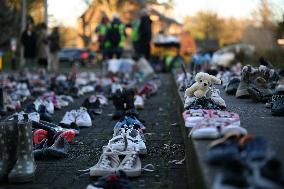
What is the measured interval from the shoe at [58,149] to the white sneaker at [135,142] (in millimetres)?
644

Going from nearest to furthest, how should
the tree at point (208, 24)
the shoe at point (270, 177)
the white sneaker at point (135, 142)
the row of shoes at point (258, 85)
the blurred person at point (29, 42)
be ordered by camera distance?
the shoe at point (270, 177) < the white sneaker at point (135, 142) < the row of shoes at point (258, 85) < the blurred person at point (29, 42) < the tree at point (208, 24)

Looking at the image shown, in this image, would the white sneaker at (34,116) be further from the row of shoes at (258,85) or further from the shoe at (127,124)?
the row of shoes at (258,85)

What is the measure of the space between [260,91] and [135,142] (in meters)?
2.28

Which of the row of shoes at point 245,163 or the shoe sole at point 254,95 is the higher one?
the row of shoes at point 245,163

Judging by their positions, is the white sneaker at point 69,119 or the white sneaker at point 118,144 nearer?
the white sneaker at point 118,144

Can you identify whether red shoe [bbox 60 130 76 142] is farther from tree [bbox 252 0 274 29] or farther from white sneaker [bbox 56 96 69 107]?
tree [bbox 252 0 274 29]

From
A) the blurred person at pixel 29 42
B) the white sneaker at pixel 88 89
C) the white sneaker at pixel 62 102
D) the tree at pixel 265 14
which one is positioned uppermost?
the tree at pixel 265 14

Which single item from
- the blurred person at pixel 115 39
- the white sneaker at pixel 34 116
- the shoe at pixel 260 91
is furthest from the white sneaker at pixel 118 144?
the blurred person at pixel 115 39

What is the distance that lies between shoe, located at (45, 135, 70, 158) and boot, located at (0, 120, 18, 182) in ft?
2.78

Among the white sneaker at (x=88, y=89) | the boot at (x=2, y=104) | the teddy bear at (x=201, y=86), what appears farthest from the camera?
the white sneaker at (x=88, y=89)

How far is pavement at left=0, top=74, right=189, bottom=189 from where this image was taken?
4.86 metres

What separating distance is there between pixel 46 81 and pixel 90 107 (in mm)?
7173

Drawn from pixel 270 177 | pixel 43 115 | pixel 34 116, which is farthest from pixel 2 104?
pixel 270 177

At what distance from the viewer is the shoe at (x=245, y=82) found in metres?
7.79
